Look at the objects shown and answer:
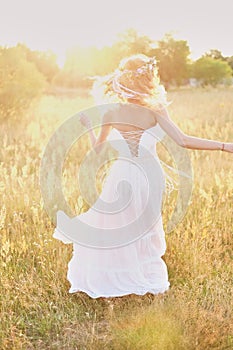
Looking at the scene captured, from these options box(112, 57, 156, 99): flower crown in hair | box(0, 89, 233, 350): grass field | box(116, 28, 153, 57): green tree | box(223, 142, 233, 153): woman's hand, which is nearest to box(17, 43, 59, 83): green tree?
box(116, 28, 153, 57): green tree

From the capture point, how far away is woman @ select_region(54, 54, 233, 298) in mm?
3461

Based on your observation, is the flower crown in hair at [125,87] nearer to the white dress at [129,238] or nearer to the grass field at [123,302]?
the white dress at [129,238]

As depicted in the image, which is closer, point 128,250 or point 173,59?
point 128,250

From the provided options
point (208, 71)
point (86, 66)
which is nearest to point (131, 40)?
point (86, 66)

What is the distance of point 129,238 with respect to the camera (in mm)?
3568

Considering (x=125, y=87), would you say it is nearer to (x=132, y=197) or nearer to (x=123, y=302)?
(x=132, y=197)

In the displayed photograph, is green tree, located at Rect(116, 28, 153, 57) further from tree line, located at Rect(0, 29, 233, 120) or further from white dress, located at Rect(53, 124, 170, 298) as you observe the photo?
white dress, located at Rect(53, 124, 170, 298)

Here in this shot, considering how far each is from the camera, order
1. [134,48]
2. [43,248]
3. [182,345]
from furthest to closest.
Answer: [134,48] → [43,248] → [182,345]

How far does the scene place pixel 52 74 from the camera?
120 feet

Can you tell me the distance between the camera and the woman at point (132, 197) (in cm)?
346

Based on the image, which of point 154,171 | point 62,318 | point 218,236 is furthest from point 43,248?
point 218,236

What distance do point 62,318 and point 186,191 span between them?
247 centimetres

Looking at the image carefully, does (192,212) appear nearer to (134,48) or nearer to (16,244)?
(16,244)

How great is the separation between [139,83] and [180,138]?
18.8 inches
